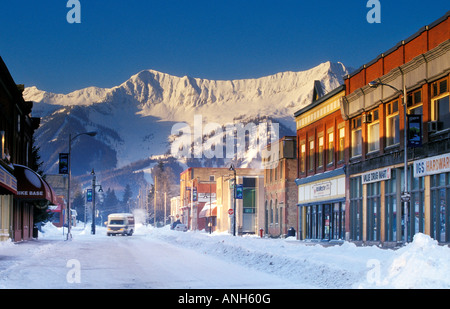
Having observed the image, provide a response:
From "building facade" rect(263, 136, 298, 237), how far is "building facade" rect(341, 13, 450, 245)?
20904mm

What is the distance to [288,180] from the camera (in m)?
70.2

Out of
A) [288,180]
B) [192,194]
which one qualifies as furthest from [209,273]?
[192,194]

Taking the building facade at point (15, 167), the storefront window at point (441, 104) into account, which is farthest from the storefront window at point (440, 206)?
the building facade at point (15, 167)

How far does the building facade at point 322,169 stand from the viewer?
1967 inches

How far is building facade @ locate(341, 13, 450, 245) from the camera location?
33312mm

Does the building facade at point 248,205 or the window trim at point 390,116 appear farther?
the building facade at point 248,205

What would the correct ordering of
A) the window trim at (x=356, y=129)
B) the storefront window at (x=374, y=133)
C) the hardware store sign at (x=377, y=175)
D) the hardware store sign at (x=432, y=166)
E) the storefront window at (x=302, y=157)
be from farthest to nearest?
the storefront window at (x=302, y=157)
the window trim at (x=356, y=129)
the storefront window at (x=374, y=133)
the hardware store sign at (x=377, y=175)
the hardware store sign at (x=432, y=166)

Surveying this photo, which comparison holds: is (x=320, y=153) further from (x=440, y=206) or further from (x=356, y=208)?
(x=440, y=206)

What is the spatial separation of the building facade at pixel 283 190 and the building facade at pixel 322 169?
23.9 ft

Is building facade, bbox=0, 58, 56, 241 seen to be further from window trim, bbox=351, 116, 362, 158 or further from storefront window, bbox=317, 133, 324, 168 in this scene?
window trim, bbox=351, 116, 362, 158

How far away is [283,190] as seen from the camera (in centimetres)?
7056

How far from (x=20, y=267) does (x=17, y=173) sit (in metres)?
25.0

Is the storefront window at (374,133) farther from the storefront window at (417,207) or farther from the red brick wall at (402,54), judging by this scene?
the storefront window at (417,207)
